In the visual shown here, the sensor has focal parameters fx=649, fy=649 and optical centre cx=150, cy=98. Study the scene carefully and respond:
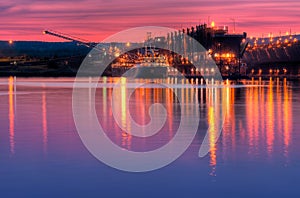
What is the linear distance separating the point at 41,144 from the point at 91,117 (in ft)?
31.6

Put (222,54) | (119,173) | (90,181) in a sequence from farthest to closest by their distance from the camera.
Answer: (222,54), (119,173), (90,181)

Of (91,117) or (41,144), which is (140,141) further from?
(91,117)

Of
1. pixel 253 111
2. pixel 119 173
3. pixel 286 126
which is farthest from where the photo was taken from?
pixel 253 111

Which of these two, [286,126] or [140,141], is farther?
[286,126]

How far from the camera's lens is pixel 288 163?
570 inches

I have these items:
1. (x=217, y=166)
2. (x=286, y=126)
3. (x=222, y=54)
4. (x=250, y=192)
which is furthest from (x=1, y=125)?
(x=222, y=54)

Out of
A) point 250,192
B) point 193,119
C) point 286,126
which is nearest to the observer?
point 250,192

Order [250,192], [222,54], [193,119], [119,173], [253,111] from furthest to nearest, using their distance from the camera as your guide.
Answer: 1. [222,54]
2. [253,111]
3. [193,119]
4. [119,173]
5. [250,192]

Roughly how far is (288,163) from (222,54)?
140242 millimetres

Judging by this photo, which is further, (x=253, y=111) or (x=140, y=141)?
(x=253, y=111)

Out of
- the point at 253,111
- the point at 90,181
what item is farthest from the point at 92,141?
the point at 253,111

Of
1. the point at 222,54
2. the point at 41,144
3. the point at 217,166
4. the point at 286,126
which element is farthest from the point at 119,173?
the point at 222,54

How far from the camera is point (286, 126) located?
77.1 ft

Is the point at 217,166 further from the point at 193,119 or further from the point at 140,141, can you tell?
the point at 193,119
